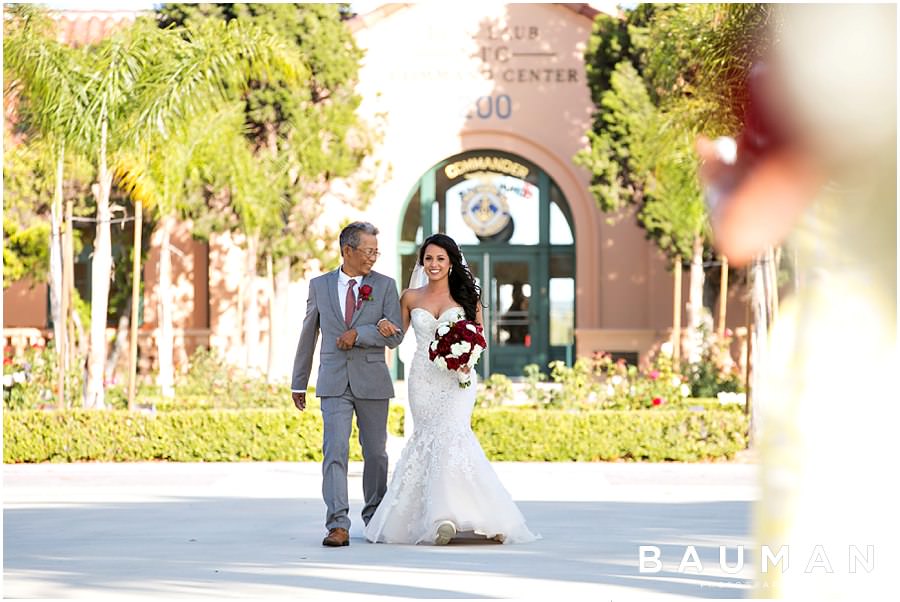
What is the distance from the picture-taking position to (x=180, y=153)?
16.4 m

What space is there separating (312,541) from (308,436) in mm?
6437

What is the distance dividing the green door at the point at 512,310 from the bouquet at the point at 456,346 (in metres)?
18.8

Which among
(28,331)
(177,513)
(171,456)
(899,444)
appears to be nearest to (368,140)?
(28,331)

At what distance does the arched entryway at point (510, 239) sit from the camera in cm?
2683

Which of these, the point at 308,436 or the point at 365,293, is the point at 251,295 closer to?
the point at 308,436

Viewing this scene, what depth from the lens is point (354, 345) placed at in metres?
7.64

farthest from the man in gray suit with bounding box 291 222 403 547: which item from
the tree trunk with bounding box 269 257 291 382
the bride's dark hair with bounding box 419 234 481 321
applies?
the tree trunk with bounding box 269 257 291 382

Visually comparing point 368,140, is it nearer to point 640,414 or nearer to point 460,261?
point 640,414

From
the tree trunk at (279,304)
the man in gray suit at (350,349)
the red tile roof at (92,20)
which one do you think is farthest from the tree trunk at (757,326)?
the red tile roof at (92,20)

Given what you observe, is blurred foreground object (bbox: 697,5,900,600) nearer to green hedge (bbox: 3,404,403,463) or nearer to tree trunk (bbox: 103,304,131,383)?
green hedge (bbox: 3,404,403,463)

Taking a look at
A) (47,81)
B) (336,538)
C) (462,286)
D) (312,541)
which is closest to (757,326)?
(462,286)

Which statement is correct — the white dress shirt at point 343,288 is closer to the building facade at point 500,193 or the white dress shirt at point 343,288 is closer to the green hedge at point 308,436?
the green hedge at point 308,436

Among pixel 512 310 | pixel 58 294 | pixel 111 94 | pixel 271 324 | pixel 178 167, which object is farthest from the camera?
pixel 512 310

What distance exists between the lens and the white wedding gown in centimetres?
759
